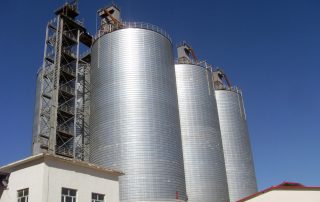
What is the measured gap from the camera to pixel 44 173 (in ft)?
78.3

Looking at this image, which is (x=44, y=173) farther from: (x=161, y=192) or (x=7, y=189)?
(x=161, y=192)

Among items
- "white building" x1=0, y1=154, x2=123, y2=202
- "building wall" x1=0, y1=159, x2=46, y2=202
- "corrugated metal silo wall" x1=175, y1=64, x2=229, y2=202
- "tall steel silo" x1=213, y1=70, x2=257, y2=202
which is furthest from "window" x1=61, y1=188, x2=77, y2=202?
"tall steel silo" x1=213, y1=70, x2=257, y2=202

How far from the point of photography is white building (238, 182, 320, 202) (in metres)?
24.9

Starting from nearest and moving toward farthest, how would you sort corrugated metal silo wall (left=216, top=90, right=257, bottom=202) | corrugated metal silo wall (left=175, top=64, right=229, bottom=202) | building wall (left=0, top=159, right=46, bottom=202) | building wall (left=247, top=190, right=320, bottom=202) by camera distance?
building wall (left=0, top=159, right=46, bottom=202) < building wall (left=247, top=190, right=320, bottom=202) < corrugated metal silo wall (left=175, top=64, right=229, bottom=202) < corrugated metal silo wall (left=216, top=90, right=257, bottom=202)

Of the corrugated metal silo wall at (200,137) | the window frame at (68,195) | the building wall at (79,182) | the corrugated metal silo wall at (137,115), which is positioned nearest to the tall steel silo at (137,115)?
the corrugated metal silo wall at (137,115)

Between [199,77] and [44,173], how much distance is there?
95.8ft

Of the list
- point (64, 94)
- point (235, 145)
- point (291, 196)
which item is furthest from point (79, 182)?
point (235, 145)

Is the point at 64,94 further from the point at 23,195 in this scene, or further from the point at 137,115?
the point at 23,195

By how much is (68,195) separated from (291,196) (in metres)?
14.5

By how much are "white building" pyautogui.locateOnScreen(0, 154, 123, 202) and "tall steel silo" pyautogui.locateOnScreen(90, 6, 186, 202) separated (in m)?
9.10

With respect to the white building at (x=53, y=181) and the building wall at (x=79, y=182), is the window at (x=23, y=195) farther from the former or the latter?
the building wall at (x=79, y=182)

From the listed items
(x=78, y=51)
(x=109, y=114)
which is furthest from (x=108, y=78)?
(x=78, y=51)

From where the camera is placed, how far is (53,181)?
24.2m

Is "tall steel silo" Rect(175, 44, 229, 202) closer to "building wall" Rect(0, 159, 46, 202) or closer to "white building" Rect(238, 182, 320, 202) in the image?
"white building" Rect(238, 182, 320, 202)
